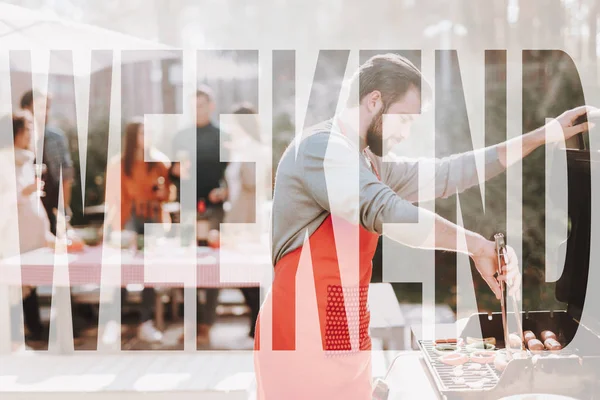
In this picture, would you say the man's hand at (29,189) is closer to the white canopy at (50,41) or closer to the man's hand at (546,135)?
the white canopy at (50,41)

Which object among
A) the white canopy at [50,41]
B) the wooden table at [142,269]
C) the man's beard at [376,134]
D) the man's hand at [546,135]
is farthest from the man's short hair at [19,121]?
the man's hand at [546,135]

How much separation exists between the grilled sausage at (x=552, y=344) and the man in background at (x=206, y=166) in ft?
8.36

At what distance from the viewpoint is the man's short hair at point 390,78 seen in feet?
5.08

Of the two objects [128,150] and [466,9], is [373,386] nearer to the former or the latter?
[128,150]

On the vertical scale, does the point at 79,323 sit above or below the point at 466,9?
below

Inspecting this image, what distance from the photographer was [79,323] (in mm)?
4828

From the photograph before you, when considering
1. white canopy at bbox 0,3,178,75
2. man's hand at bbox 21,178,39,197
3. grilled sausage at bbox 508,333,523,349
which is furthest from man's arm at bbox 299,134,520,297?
white canopy at bbox 0,3,178,75

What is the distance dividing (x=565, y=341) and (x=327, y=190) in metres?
0.76

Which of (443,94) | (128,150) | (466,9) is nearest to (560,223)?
(443,94)

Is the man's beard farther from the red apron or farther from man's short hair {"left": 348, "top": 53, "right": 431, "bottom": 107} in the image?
the red apron

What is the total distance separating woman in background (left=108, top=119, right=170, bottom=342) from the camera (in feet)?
13.4

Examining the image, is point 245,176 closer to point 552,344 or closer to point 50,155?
point 50,155

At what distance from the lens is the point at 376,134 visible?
5.41ft

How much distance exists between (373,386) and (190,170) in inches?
110
